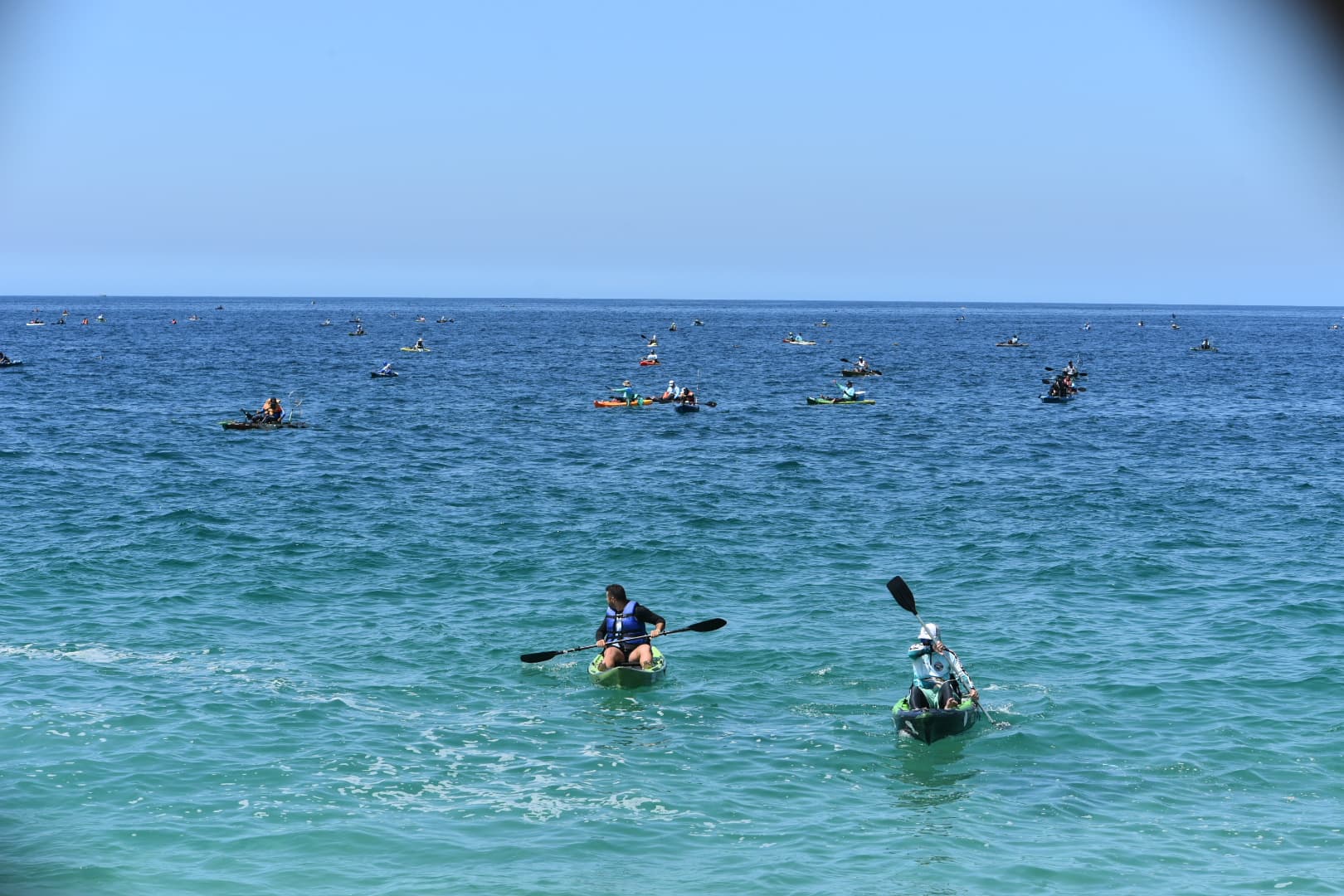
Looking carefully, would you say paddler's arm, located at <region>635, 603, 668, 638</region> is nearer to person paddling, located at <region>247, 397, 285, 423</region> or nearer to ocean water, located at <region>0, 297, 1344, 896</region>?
ocean water, located at <region>0, 297, 1344, 896</region>

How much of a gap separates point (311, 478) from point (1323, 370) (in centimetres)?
10809

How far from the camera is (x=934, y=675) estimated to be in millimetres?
21094

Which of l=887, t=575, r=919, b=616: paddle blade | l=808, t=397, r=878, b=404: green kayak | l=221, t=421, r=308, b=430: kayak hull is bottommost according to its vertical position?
l=221, t=421, r=308, b=430: kayak hull

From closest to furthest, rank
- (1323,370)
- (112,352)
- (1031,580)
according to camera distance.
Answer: (1031,580) < (1323,370) < (112,352)

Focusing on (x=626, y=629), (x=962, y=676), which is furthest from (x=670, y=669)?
(x=962, y=676)

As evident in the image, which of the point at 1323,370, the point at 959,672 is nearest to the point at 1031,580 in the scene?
the point at 959,672

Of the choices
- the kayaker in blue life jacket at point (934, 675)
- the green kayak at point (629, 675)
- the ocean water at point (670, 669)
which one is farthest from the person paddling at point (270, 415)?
the kayaker in blue life jacket at point (934, 675)

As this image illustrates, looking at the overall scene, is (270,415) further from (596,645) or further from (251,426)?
(596,645)

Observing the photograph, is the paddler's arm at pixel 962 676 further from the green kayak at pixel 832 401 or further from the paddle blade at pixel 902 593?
the green kayak at pixel 832 401

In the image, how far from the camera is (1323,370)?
123562 millimetres

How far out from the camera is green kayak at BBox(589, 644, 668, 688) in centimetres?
2373

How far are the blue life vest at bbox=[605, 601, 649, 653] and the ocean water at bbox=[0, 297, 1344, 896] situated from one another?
935mm

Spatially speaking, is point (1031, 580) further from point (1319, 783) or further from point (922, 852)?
point (922, 852)

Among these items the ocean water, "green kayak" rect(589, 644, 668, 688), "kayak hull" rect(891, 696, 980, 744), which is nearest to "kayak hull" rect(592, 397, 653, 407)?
the ocean water
